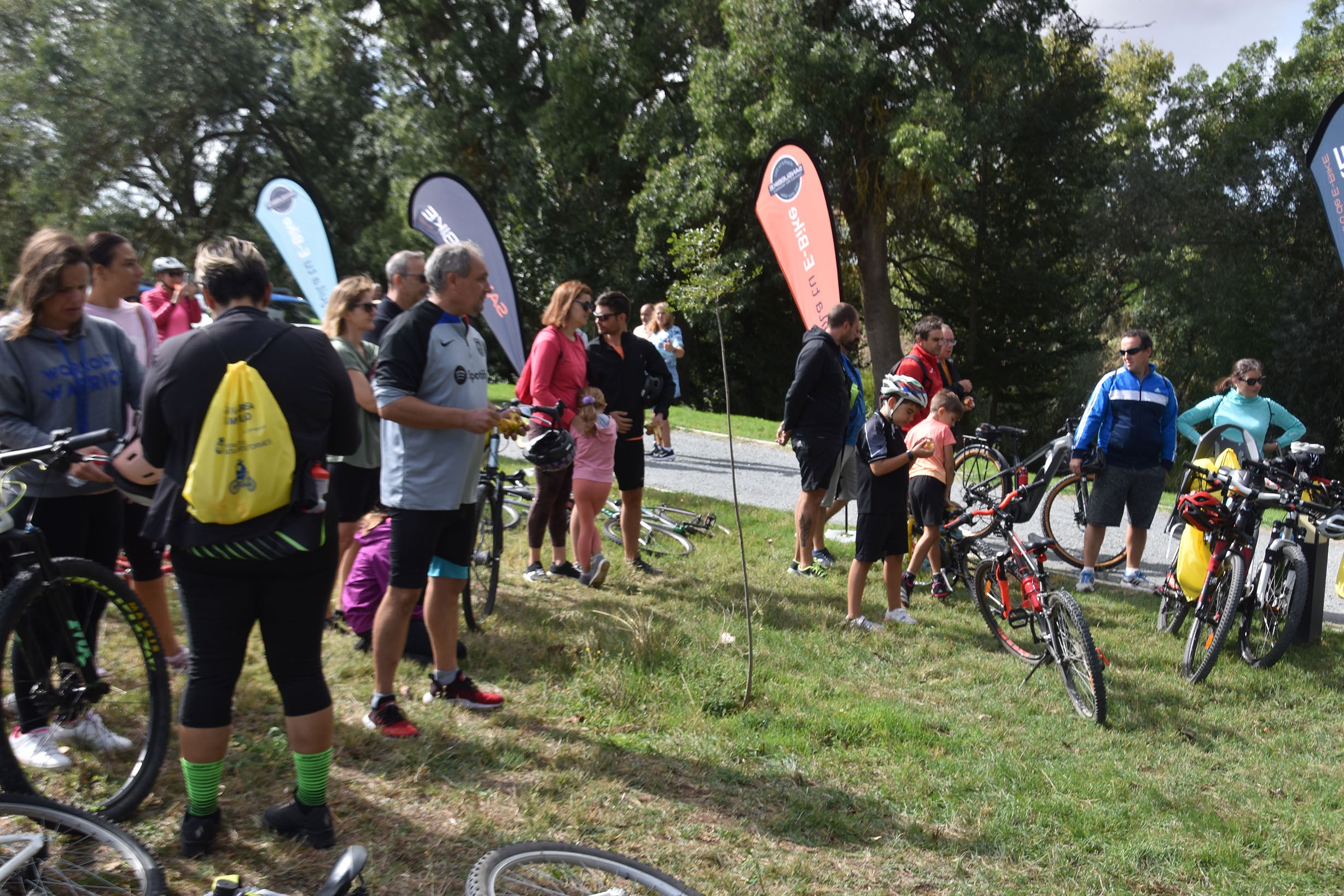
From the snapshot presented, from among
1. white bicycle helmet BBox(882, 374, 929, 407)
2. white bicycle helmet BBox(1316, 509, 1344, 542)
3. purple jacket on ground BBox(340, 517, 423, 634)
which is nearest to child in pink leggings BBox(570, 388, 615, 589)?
purple jacket on ground BBox(340, 517, 423, 634)

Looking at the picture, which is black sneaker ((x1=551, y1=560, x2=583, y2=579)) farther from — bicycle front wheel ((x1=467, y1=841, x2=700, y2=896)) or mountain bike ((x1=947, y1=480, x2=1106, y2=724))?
bicycle front wheel ((x1=467, y1=841, x2=700, y2=896))

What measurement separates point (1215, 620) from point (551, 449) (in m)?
4.12

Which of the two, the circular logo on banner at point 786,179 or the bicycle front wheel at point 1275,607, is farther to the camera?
the circular logo on banner at point 786,179

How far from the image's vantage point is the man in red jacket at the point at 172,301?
7.04 meters

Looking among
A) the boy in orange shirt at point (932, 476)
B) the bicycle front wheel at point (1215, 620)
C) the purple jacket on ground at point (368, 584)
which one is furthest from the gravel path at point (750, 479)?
the purple jacket on ground at point (368, 584)

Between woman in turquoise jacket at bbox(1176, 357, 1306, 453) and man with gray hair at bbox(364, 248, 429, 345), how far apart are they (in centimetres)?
569

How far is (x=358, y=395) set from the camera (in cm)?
502

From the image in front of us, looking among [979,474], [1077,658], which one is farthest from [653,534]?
[1077,658]

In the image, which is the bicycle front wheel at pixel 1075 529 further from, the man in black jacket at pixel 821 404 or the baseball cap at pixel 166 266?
the baseball cap at pixel 166 266

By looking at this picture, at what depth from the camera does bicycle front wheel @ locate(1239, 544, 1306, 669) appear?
19.1 ft

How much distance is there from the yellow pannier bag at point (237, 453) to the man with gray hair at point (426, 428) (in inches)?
40.9

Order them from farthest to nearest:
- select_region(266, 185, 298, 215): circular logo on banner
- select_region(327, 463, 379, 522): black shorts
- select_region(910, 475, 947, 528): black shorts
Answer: select_region(266, 185, 298, 215): circular logo on banner → select_region(910, 475, 947, 528): black shorts → select_region(327, 463, 379, 522): black shorts

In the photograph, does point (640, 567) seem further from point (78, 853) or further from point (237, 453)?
point (78, 853)

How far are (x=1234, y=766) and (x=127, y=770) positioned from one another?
469 centimetres
